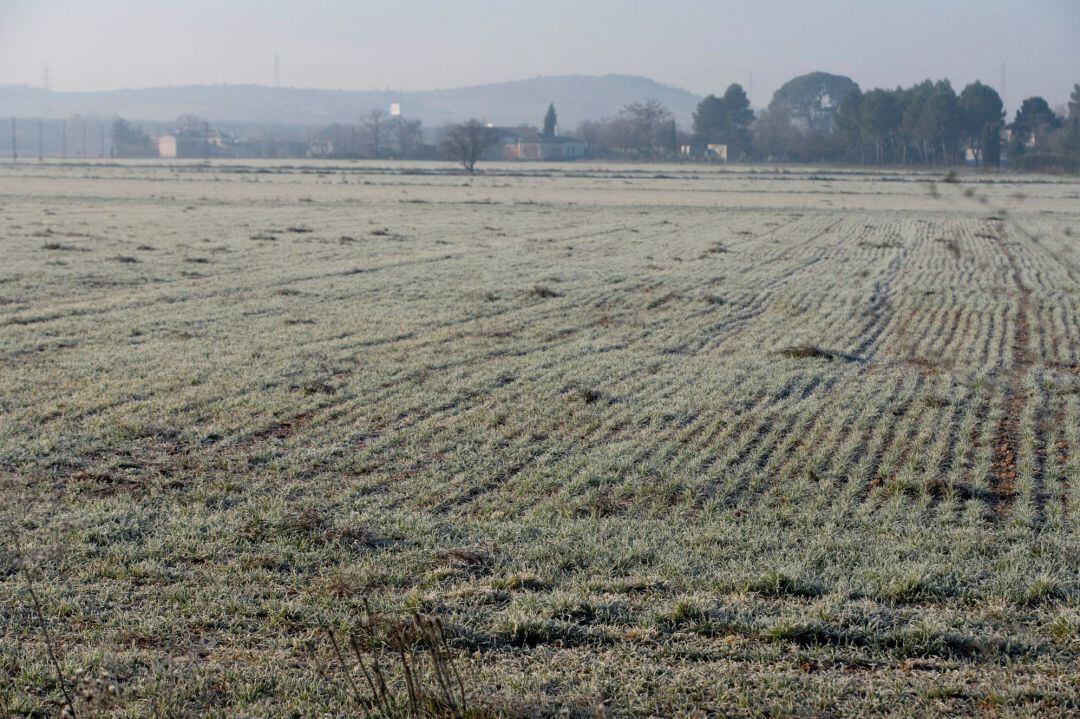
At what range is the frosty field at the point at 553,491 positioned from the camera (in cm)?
570

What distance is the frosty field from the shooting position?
5.70m

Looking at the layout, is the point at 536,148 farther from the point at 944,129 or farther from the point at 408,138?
the point at 944,129

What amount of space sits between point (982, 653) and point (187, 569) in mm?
5117

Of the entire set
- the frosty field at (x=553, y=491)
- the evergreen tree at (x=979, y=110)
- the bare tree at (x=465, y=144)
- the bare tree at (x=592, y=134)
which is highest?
the bare tree at (x=592, y=134)

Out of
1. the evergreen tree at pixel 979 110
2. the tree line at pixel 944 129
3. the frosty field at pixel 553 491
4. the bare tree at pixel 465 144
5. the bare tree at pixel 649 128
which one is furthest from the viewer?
the bare tree at pixel 649 128

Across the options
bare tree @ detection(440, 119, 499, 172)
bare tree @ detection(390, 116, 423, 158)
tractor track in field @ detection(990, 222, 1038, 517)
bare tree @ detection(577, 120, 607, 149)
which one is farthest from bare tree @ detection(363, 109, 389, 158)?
tractor track in field @ detection(990, 222, 1038, 517)

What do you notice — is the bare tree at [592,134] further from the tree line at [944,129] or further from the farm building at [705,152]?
the tree line at [944,129]

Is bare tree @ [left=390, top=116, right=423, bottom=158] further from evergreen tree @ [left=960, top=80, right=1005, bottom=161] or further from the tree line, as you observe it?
evergreen tree @ [left=960, top=80, right=1005, bottom=161]

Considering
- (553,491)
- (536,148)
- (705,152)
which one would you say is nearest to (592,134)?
(536,148)

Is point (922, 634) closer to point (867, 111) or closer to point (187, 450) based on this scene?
point (187, 450)

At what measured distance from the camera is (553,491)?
362 inches

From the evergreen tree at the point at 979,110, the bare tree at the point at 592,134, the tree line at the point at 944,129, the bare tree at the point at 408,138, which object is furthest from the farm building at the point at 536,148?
the evergreen tree at the point at 979,110

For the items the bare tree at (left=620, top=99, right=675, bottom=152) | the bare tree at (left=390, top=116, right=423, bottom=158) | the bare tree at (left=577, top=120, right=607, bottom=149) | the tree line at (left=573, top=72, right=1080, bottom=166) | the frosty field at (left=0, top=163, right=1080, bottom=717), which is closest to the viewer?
the frosty field at (left=0, top=163, right=1080, bottom=717)

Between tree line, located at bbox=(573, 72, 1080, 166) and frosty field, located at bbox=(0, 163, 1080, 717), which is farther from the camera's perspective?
tree line, located at bbox=(573, 72, 1080, 166)
